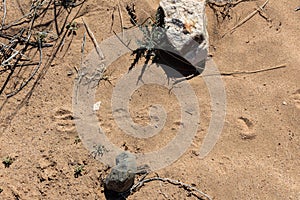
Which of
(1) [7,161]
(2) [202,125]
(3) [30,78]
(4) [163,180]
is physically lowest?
(4) [163,180]

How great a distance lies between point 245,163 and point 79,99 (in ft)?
4.20

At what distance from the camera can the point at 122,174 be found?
9.89 feet

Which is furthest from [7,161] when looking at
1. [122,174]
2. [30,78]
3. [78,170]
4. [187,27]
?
[187,27]

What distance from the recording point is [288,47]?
11.0 feet

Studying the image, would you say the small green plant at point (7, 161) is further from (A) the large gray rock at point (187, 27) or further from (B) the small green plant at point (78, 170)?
(A) the large gray rock at point (187, 27)

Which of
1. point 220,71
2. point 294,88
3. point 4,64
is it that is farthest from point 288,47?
point 4,64

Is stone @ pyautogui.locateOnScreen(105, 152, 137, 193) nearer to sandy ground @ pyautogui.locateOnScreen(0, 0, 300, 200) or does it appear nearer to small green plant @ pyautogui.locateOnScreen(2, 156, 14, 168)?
sandy ground @ pyautogui.locateOnScreen(0, 0, 300, 200)

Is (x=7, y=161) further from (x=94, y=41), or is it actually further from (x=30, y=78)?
(x=94, y=41)

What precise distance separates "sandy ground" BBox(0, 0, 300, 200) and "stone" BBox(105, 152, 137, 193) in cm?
9

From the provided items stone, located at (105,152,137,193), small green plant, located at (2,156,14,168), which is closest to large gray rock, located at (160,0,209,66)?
stone, located at (105,152,137,193)

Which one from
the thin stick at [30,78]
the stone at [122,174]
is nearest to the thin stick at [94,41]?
the thin stick at [30,78]

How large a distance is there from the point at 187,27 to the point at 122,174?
113 cm

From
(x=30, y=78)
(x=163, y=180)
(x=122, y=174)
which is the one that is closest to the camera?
(x=122, y=174)

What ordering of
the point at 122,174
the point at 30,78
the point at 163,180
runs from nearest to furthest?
the point at 122,174 < the point at 163,180 < the point at 30,78
